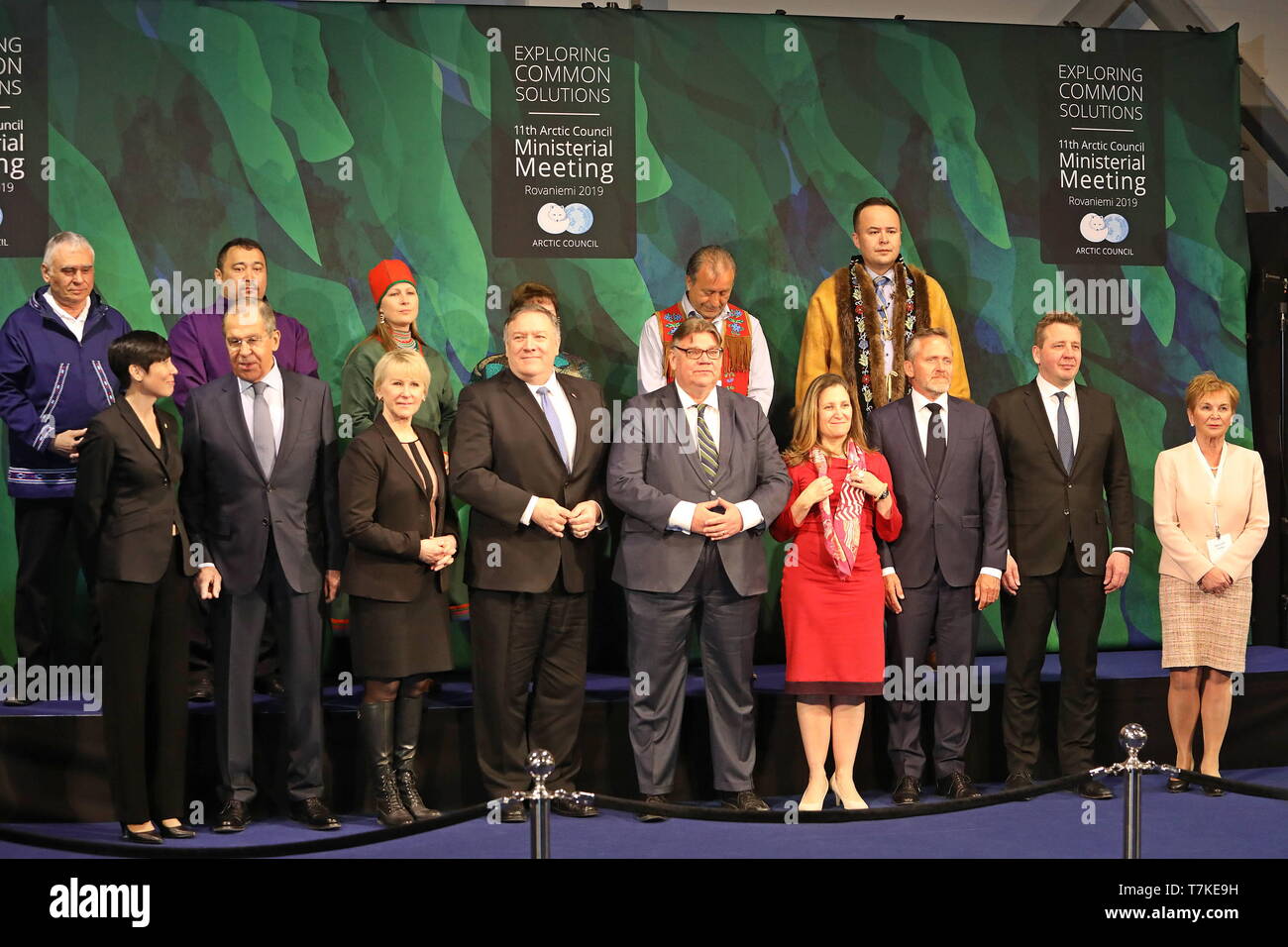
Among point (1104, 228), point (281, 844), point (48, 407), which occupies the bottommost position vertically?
point (281, 844)

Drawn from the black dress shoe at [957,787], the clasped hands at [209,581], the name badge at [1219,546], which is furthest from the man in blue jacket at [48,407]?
the name badge at [1219,546]

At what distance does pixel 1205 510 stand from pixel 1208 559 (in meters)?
0.21

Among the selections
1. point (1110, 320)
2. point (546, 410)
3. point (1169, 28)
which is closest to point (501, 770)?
point (546, 410)

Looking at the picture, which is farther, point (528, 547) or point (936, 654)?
point (936, 654)

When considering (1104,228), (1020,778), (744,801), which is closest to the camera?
(744,801)

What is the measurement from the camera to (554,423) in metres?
5.93

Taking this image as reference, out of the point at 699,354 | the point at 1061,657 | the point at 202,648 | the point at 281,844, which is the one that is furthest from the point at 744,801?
the point at 202,648

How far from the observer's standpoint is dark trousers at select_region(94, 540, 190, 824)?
5379 millimetres

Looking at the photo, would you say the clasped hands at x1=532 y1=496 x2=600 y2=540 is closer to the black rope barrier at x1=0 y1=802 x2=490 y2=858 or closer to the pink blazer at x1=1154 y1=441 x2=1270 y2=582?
the black rope barrier at x1=0 y1=802 x2=490 y2=858

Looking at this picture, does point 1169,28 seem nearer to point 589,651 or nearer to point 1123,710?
point 1123,710

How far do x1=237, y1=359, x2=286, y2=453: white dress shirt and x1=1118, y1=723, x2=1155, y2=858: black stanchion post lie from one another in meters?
3.33

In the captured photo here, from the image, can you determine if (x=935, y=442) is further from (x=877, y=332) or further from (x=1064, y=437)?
(x=877, y=332)

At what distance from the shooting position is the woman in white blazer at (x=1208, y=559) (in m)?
6.29

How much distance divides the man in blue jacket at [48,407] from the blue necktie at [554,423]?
2.00 m
